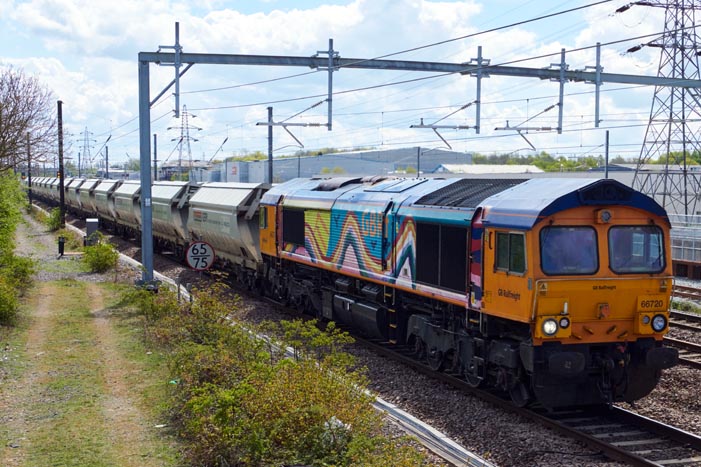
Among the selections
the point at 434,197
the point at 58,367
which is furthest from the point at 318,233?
the point at 58,367

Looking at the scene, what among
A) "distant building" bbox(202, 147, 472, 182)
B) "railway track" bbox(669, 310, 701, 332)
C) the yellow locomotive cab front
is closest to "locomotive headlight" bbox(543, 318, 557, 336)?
the yellow locomotive cab front

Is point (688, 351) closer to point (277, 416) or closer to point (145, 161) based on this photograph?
point (277, 416)

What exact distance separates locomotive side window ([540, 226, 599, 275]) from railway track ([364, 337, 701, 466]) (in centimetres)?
219

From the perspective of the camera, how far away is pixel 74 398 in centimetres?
1265

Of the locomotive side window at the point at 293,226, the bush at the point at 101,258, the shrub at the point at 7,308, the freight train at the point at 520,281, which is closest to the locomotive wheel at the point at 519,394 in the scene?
the freight train at the point at 520,281

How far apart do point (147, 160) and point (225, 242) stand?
Answer: 5.34 metres

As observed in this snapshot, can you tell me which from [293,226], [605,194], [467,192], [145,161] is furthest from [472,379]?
[145,161]

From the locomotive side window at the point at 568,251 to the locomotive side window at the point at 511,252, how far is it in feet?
0.94

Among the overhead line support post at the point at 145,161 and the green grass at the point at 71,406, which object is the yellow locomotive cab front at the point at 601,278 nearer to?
the green grass at the point at 71,406

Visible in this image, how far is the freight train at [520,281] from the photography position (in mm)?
11117

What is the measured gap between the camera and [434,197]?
1432 cm

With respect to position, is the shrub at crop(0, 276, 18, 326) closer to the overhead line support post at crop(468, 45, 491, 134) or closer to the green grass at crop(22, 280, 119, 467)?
the green grass at crop(22, 280, 119, 467)

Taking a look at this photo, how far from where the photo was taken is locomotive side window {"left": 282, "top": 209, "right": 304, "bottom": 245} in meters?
20.4

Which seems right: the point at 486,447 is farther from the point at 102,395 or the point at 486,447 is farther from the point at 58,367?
the point at 58,367
